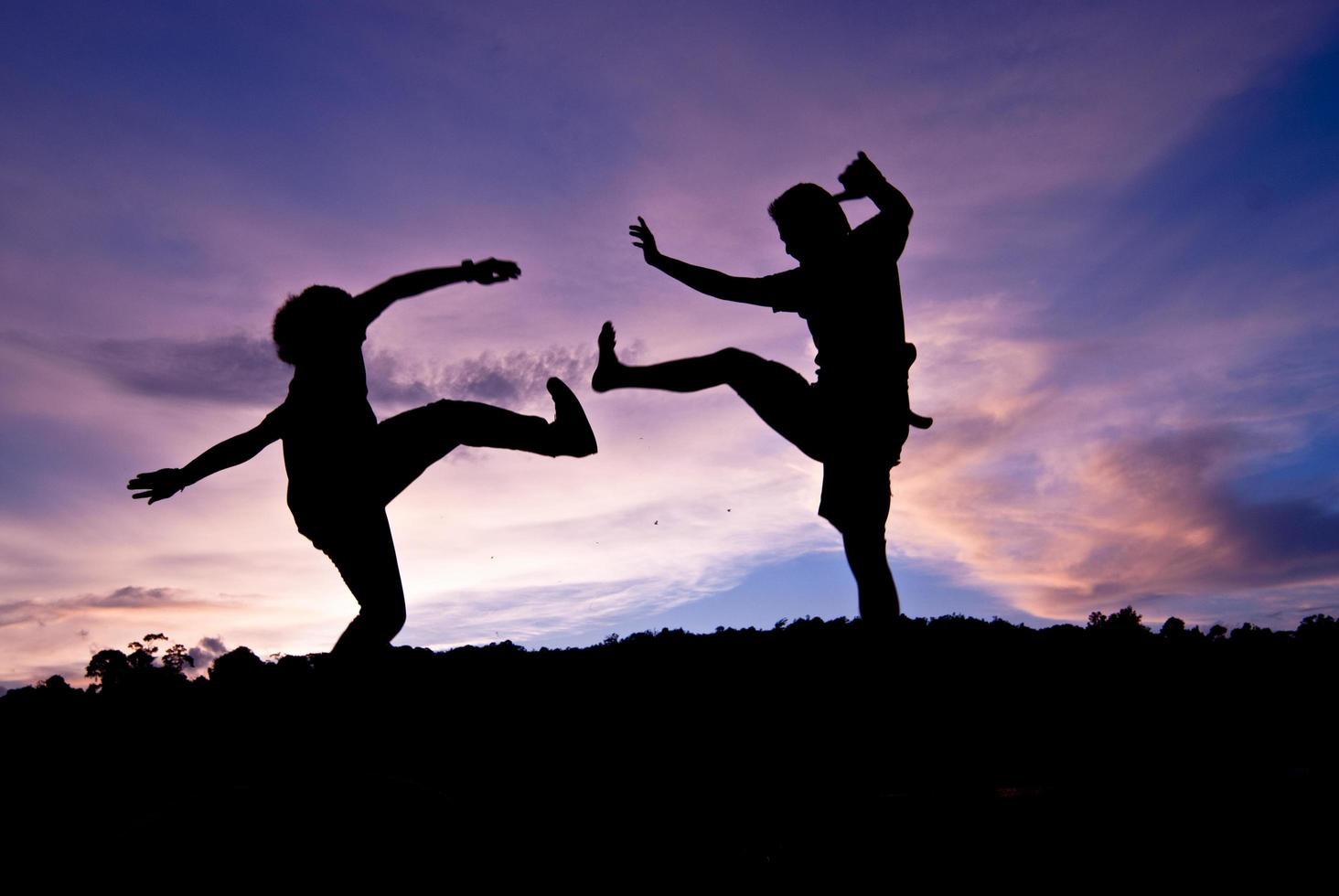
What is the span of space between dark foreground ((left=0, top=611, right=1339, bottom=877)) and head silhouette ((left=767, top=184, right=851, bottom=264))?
234 centimetres

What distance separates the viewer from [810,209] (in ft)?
18.1

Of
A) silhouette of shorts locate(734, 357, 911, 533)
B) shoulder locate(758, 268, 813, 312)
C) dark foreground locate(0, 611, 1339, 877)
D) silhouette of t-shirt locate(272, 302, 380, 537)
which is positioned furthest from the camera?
shoulder locate(758, 268, 813, 312)

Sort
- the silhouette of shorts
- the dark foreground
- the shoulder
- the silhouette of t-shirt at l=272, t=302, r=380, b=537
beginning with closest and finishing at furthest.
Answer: the dark foreground < the silhouette of t-shirt at l=272, t=302, r=380, b=537 < the silhouette of shorts < the shoulder

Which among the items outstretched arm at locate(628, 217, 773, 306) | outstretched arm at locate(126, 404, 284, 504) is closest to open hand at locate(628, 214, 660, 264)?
outstretched arm at locate(628, 217, 773, 306)

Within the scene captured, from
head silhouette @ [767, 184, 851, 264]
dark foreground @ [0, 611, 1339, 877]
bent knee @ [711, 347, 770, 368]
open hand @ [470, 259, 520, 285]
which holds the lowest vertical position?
dark foreground @ [0, 611, 1339, 877]

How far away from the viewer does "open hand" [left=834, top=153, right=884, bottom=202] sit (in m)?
5.40

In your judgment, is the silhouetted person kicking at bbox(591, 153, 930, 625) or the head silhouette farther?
the head silhouette

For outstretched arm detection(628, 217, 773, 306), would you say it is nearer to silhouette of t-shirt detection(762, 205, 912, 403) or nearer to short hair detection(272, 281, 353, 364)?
silhouette of t-shirt detection(762, 205, 912, 403)

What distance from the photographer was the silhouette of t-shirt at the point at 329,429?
17.0 feet

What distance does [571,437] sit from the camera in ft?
18.5

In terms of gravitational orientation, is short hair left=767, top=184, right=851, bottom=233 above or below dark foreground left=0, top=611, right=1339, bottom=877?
above

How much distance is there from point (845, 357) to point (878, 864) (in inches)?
115

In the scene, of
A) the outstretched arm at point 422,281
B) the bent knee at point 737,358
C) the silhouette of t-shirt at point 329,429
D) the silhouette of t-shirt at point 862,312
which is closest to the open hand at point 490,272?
the outstretched arm at point 422,281

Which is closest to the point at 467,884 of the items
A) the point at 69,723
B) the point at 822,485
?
the point at 822,485
